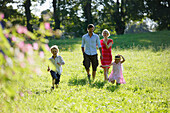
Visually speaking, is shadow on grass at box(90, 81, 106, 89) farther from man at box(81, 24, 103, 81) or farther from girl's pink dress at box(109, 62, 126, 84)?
man at box(81, 24, 103, 81)

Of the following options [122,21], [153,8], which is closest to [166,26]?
[153,8]

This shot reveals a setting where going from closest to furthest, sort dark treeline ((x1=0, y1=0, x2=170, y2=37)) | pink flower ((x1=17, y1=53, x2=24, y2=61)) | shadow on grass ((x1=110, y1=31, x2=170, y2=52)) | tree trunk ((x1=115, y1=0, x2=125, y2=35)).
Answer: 1. pink flower ((x1=17, y1=53, x2=24, y2=61))
2. shadow on grass ((x1=110, y1=31, x2=170, y2=52))
3. dark treeline ((x1=0, y1=0, x2=170, y2=37))
4. tree trunk ((x1=115, y1=0, x2=125, y2=35))

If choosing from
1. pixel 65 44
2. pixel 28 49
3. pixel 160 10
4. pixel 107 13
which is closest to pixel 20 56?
pixel 28 49

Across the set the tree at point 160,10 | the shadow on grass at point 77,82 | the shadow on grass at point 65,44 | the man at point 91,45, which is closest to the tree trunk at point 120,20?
the tree at point 160,10

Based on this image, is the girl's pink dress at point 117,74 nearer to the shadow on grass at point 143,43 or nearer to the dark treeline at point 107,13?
the shadow on grass at point 143,43

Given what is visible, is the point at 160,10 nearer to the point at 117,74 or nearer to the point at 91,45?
the point at 91,45

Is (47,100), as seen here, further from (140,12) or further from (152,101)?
(140,12)

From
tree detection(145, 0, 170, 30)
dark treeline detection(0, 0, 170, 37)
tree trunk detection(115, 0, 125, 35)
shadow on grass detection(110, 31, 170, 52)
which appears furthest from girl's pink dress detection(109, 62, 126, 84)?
tree detection(145, 0, 170, 30)

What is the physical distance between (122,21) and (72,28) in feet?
35.1

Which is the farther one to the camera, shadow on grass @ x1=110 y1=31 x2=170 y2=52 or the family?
shadow on grass @ x1=110 y1=31 x2=170 y2=52

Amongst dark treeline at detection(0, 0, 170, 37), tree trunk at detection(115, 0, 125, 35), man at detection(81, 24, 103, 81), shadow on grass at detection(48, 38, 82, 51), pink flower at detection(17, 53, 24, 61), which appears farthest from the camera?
tree trunk at detection(115, 0, 125, 35)

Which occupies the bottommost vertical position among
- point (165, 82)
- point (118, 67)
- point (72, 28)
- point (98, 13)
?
point (165, 82)

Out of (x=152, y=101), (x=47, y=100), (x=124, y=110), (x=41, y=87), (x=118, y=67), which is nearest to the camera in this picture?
(x=124, y=110)

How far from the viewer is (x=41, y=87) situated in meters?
7.43
